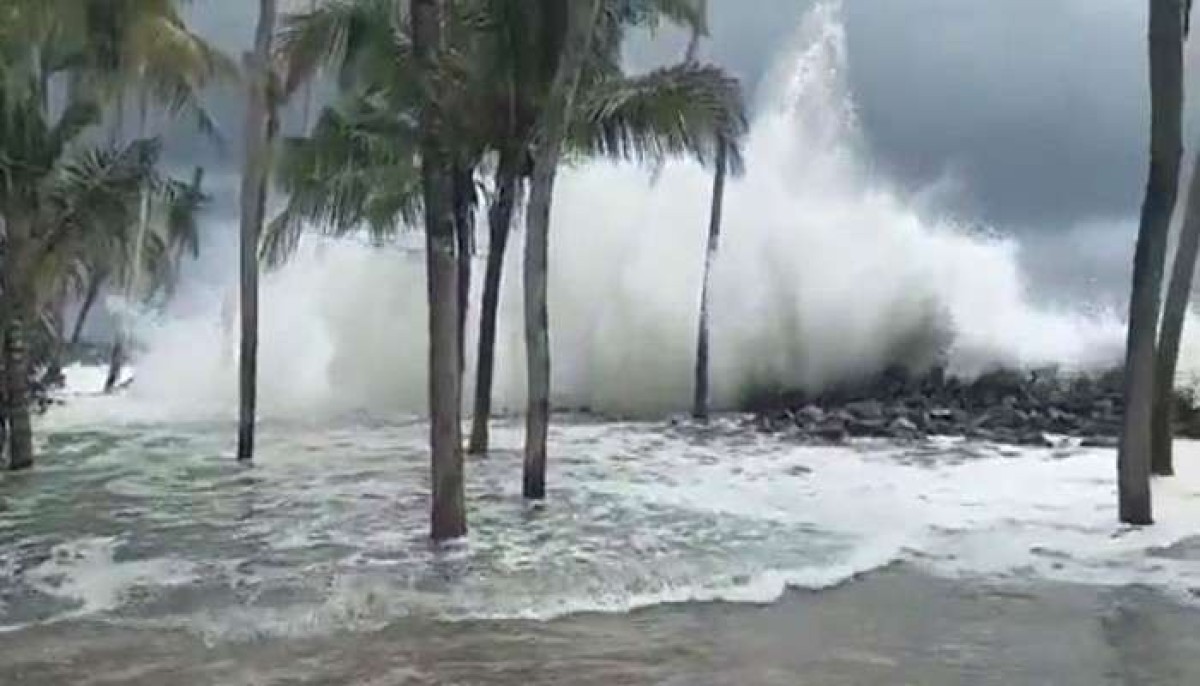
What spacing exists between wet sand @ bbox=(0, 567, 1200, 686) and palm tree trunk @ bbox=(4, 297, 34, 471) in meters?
9.34

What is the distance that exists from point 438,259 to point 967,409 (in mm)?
16771

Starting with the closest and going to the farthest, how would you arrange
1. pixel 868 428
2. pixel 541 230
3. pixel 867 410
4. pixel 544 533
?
1. pixel 544 533
2. pixel 541 230
3. pixel 868 428
4. pixel 867 410

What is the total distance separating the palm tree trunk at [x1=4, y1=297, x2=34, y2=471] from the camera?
57.4 feet

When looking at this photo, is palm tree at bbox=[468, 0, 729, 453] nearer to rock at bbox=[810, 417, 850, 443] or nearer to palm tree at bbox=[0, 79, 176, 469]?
palm tree at bbox=[0, 79, 176, 469]

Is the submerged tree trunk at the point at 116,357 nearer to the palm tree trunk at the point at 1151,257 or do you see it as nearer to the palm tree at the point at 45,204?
the palm tree at the point at 45,204

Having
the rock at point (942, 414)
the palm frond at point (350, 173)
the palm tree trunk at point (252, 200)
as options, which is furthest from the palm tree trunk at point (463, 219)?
the rock at point (942, 414)

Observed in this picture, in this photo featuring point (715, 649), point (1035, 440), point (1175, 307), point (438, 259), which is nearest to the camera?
point (715, 649)

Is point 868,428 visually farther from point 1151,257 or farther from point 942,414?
point 1151,257

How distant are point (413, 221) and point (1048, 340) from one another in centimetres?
1405

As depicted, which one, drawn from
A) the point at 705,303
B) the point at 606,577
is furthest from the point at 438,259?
the point at 705,303

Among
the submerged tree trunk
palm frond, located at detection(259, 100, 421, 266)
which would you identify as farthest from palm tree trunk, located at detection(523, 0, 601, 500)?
the submerged tree trunk

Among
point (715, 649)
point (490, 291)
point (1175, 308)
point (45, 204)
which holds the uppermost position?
point (45, 204)

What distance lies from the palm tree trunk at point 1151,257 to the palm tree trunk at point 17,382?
12.3 meters

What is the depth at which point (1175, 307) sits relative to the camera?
49.2 feet
